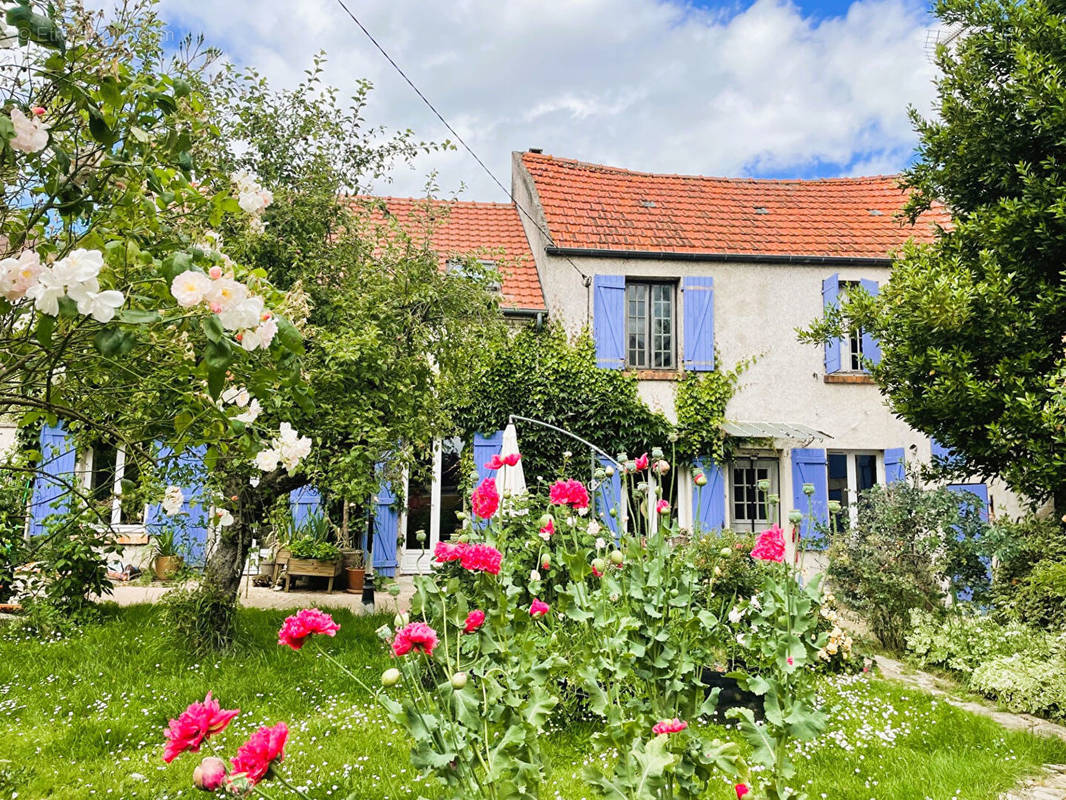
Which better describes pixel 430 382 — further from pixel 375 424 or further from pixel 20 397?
pixel 20 397

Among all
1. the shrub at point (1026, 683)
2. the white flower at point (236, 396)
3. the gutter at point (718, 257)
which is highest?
the gutter at point (718, 257)

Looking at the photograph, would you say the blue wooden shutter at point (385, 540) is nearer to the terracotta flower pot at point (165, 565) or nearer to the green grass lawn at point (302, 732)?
the terracotta flower pot at point (165, 565)

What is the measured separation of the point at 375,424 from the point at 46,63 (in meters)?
4.33

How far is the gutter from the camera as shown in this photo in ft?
36.7

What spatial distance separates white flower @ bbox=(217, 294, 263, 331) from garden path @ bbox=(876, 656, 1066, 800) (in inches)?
178

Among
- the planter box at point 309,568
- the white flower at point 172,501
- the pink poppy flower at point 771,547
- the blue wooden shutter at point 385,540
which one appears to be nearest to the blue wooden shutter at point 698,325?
the blue wooden shutter at point 385,540

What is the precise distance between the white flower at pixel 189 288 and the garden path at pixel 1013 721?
464 cm

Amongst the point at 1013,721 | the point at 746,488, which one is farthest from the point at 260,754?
the point at 746,488

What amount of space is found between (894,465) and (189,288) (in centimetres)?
1160

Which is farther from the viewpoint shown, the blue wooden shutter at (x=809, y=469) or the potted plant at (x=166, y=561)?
the blue wooden shutter at (x=809, y=469)

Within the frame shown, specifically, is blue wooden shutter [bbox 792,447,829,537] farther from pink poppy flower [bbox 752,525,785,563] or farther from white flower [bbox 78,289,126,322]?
white flower [bbox 78,289,126,322]

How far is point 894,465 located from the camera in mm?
11070

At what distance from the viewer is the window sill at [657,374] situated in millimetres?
11016

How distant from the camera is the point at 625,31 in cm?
684
